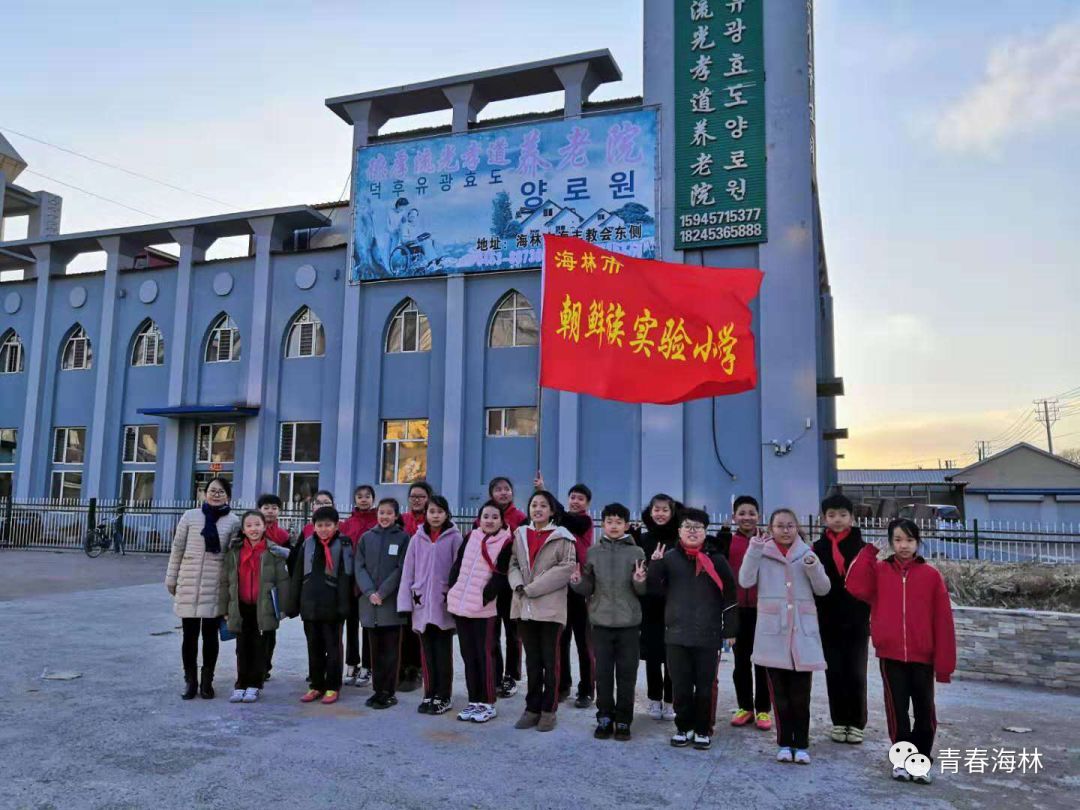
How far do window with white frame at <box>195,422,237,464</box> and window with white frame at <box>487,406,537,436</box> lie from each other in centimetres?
738

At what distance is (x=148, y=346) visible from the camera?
901 inches

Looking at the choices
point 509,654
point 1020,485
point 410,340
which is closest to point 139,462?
point 410,340

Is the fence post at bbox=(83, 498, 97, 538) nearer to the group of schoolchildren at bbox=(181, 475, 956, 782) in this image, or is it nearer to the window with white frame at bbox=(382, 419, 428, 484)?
the window with white frame at bbox=(382, 419, 428, 484)

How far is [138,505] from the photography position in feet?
65.7

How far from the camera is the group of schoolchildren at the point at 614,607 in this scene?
4.83m

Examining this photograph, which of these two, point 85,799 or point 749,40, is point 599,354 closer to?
point 85,799

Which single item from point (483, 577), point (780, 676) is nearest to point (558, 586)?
point (483, 577)

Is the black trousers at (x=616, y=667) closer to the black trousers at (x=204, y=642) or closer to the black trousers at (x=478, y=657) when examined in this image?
the black trousers at (x=478, y=657)

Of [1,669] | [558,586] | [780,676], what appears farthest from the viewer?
[1,669]

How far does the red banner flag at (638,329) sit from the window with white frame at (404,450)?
491 inches

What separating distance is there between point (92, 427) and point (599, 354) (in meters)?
20.7

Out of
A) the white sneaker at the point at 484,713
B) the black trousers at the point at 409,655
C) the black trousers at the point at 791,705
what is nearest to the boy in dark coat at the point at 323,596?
the black trousers at the point at 409,655

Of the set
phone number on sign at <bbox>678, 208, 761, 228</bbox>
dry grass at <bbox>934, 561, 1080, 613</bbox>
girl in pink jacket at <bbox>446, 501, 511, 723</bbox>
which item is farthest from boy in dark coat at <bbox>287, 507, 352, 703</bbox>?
phone number on sign at <bbox>678, 208, 761, 228</bbox>

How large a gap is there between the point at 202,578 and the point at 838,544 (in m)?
4.62
